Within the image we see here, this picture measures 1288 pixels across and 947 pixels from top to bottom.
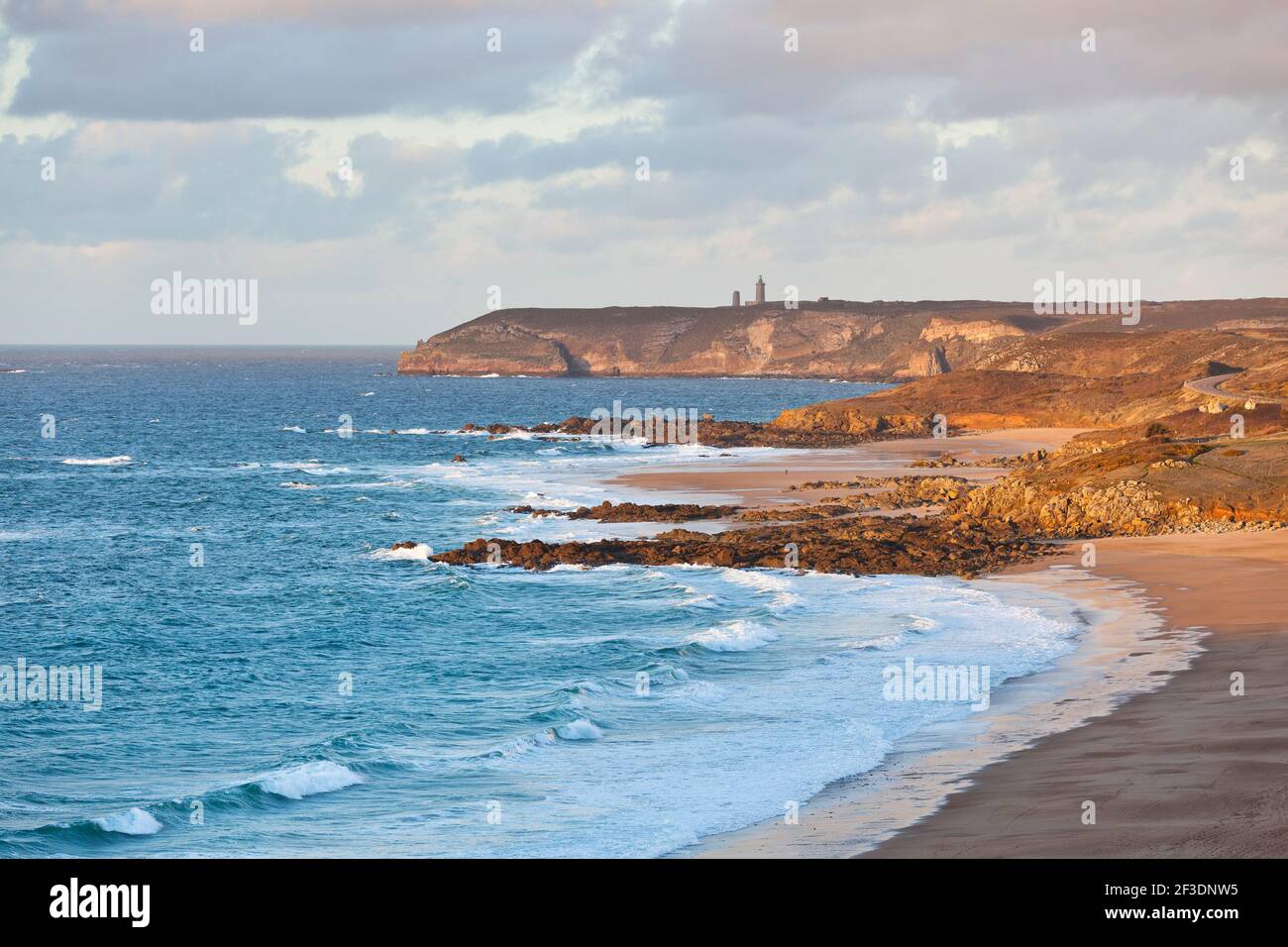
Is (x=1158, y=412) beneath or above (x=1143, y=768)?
above

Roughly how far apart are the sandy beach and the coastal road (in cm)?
4247

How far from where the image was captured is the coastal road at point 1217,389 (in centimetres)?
7064

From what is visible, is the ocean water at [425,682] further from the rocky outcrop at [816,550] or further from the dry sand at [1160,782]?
the dry sand at [1160,782]

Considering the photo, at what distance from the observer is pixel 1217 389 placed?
3290 inches

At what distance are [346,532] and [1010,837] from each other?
122 feet

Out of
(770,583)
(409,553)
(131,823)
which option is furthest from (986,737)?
(409,553)

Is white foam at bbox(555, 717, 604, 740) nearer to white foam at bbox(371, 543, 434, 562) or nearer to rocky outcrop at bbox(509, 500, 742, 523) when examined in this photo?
white foam at bbox(371, 543, 434, 562)

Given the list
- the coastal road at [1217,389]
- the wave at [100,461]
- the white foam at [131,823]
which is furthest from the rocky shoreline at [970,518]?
the wave at [100,461]

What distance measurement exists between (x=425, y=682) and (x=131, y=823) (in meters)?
9.40

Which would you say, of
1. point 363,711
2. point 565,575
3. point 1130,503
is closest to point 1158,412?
point 1130,503

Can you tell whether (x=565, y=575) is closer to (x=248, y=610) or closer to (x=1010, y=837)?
(x=248, y=610)

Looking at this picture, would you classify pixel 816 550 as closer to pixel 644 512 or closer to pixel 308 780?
pixel 644 512

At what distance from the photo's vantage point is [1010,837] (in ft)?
50.2

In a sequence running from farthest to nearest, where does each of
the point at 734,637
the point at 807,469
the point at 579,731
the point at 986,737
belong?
the point at 807,469, the point at 734,637, the point at 579,731, the point at 986,737
